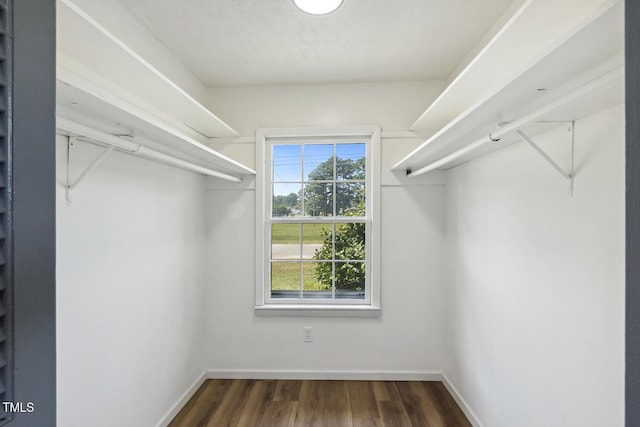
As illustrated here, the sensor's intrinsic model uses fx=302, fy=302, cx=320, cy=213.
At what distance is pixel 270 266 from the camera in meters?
2.73

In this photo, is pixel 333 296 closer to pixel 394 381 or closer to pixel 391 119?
pixel 394 381

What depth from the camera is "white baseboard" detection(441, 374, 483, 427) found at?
6.48 feet

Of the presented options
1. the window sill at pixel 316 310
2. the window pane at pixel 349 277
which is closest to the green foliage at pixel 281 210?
the window pane at pixel 349 277

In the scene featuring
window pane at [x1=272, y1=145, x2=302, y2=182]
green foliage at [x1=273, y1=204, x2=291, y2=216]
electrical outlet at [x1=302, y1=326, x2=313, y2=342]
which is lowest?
electrical outlet at [x1=302, y1=326, x2=313, y2=342]

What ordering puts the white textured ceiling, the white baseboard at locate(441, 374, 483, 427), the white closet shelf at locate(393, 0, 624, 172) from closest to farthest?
the white closet shelf at locate(393, 0, 624, 172)
the white textured ceiling
the white baseboard at locate(441, 374, 483, 427)

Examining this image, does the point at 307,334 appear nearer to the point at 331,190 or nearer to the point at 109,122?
the point at 331,190

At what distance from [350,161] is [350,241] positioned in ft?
2.37

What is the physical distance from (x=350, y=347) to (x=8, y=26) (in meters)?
2.67

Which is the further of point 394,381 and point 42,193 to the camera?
point 394,381

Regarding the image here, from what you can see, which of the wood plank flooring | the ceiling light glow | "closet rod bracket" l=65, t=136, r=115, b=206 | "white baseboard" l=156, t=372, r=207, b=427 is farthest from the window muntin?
"closet rod bracket" l=65, t=136, r=115, b=206

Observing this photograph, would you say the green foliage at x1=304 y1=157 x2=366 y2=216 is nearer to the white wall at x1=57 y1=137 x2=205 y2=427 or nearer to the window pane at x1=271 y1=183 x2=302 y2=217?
the window pane at x1=271 y1=183 x2=302 y2=217

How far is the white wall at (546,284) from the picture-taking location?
1.03m

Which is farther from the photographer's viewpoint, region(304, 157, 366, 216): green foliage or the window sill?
region(304, 157, 366, 216): green foliage

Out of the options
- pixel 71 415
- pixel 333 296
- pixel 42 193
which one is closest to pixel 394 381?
pixel 333 296
